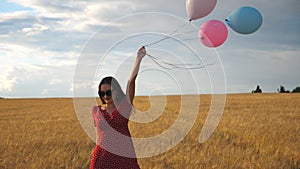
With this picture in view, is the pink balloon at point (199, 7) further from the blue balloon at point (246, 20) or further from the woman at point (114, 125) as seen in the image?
the woman at point (114, 125)

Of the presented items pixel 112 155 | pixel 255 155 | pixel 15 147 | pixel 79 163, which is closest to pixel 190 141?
pixel 255 155

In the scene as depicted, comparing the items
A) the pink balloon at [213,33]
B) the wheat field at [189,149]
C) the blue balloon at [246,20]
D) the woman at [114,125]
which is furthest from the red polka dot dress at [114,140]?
the wheat field at [189,149]

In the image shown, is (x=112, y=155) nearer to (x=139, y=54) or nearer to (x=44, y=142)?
(x=139, y=54)

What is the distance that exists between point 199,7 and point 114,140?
178 centimetres

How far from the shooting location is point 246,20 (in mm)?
5277

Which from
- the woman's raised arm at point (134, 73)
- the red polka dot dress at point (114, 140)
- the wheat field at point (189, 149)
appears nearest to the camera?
the woman's raised arm at point (134, 73)

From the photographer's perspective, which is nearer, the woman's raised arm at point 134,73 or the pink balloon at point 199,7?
the woman's raised arm at point 134,73

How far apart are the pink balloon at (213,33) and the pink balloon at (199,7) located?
0.21m

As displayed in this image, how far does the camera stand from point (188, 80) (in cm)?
571

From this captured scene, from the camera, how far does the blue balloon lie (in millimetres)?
5281

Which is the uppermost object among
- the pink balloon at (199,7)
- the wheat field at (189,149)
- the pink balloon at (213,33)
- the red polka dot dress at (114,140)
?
the pink balloon at (199,7)

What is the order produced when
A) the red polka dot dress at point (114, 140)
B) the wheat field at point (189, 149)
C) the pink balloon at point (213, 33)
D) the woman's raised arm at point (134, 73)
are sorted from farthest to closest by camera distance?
the wheat field at point (189, 149) → the pink balloon at point (213, 33) → the red polka dot dress at point (114, 140) → the woman's raised arm at point (134, 73)

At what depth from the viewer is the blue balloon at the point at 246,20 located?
5.28 m

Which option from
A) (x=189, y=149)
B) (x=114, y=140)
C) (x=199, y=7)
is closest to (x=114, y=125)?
(x=114, y=140)
